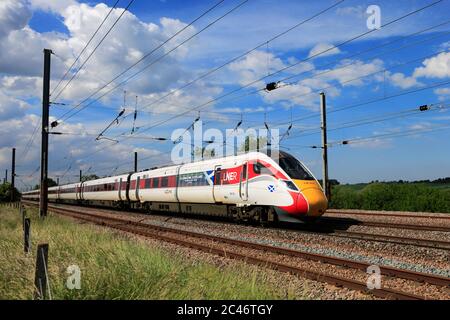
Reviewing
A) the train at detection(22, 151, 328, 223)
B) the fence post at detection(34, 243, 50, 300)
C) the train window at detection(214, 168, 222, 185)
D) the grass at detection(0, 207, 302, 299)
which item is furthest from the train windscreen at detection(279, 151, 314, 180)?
the fence post at detection(34, 243, 50, 300)

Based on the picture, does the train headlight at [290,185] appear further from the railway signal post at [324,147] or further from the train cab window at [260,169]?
the railway signal post at [324,147]

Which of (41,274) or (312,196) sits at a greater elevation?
(312,196)

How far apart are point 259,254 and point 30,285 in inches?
247

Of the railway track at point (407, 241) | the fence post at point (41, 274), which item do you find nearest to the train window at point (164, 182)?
the railway track at point (407, 241)

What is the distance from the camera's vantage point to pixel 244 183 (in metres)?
17.0

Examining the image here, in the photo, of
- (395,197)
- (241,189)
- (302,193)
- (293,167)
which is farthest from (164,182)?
(395,197)

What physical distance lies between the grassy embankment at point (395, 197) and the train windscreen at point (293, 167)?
15584 mm

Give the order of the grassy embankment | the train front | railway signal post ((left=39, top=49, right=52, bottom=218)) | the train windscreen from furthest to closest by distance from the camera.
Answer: the grassy embankment < railway signal post ((left=39, top=49, right=52, bottom=218)) < the train windscreen < the train front

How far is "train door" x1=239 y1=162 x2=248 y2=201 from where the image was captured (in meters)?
16.9

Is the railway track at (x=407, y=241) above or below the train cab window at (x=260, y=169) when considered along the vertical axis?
below

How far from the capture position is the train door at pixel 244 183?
55.4 feet

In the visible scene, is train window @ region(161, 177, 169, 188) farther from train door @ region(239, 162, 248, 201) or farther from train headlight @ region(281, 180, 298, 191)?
train headlight @ region(281, 180, 298, 191)

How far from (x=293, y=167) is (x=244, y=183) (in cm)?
222

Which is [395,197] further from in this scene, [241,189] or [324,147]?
[241,189]
